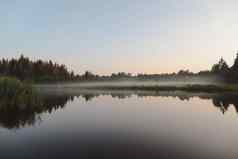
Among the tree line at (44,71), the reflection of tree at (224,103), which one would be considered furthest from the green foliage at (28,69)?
the reflection of tree at (224,103)

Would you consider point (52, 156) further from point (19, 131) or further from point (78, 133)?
point (19, 131)

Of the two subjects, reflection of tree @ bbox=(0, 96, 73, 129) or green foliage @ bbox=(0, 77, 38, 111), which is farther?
green foliage @ bbox=(0, 77, 38, 111)

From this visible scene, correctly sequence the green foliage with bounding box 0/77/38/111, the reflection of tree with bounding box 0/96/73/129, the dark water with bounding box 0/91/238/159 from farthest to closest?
1. the green foliage with bounding box 0/77/38/111
2. the reflection of tree with bounding box 0/96/73/129
3. the dark water with bounding box 0/91/238/159

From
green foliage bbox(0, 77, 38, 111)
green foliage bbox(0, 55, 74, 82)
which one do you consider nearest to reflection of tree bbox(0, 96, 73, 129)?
green foliage bbox(0, 77, 38, 111)

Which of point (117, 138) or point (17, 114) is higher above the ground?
point (17, 114)

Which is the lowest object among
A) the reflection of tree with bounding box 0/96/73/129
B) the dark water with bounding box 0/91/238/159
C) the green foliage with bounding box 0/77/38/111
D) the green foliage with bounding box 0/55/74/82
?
the dark water with bounding box 0/91/238/159

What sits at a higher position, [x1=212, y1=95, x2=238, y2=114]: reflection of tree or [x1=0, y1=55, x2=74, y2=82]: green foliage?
[x1=0, y1=55, x2=74, y2=82]: green foliage

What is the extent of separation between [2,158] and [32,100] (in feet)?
52.6

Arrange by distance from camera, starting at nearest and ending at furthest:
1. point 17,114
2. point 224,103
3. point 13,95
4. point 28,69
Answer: point 17,114
point 13,95
point 224,103
point 28,69

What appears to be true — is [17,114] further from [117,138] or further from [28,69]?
[28,69]

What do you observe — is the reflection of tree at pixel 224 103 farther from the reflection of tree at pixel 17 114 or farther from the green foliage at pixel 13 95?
the green foliage at pixel 13 95

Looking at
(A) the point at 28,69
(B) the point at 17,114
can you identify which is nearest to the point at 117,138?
(B) the point at 17,114

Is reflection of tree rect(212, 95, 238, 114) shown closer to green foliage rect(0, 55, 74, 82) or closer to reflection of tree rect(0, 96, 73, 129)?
reflection of tree rect(0, 96, 73, 129)

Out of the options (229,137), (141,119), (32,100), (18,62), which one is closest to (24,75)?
(18,62)
